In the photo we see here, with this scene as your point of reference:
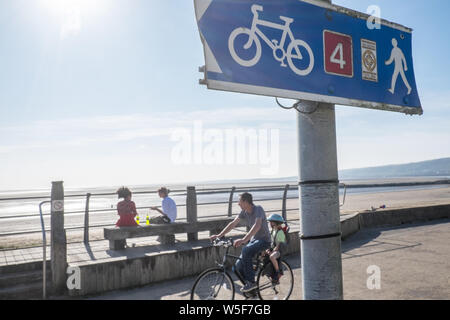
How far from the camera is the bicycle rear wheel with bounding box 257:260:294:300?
5703 mm

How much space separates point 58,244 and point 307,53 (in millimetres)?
6091

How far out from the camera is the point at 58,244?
6.55 meters

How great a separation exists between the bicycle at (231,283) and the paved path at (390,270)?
0.31m

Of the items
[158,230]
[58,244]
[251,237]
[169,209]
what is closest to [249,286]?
[251,237]

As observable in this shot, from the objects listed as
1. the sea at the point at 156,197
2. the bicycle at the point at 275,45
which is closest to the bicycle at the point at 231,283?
the sea at the point at 156,197

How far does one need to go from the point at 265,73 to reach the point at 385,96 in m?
0.89

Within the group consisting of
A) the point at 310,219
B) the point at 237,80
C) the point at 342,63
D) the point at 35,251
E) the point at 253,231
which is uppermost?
the point at 342,63

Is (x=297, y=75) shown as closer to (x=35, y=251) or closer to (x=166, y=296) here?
(x=166, y=296)

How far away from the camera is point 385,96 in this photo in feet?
7.07

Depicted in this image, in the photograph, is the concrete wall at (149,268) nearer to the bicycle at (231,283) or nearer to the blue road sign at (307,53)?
the bicycle at (231,283)

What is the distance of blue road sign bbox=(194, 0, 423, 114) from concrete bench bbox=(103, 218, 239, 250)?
651 cm

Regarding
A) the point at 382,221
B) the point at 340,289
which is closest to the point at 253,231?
the point at 340,289

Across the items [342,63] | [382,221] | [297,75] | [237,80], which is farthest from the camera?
[382,221]

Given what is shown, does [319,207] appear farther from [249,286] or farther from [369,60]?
[249,286]
